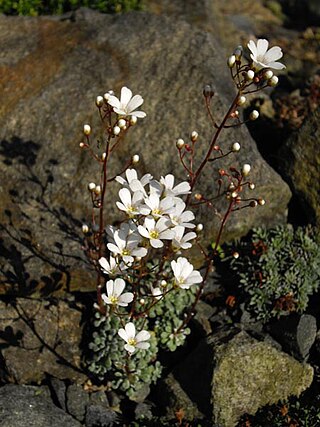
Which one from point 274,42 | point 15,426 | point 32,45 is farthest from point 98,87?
point 274,42

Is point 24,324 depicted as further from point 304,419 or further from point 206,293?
point 304,419

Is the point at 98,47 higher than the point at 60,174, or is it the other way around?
the point at 98,47

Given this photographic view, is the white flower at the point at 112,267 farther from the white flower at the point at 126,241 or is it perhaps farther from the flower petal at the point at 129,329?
the flower petal at the point at 129,329

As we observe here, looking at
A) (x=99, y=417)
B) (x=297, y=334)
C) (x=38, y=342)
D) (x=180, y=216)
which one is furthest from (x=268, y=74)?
(x=99, y=417)

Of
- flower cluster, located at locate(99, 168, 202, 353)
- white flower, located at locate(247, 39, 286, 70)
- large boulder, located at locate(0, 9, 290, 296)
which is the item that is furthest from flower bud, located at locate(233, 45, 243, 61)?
large boulder, located at locate(0, 9, 290, 296)

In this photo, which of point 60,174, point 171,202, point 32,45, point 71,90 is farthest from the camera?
point 32,45

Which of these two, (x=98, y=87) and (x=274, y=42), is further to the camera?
(x=274, y=42)

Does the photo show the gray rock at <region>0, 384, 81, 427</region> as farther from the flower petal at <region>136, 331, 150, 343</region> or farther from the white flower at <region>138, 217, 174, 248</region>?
the white flower at <region>138, 217, 174, 248</region>
